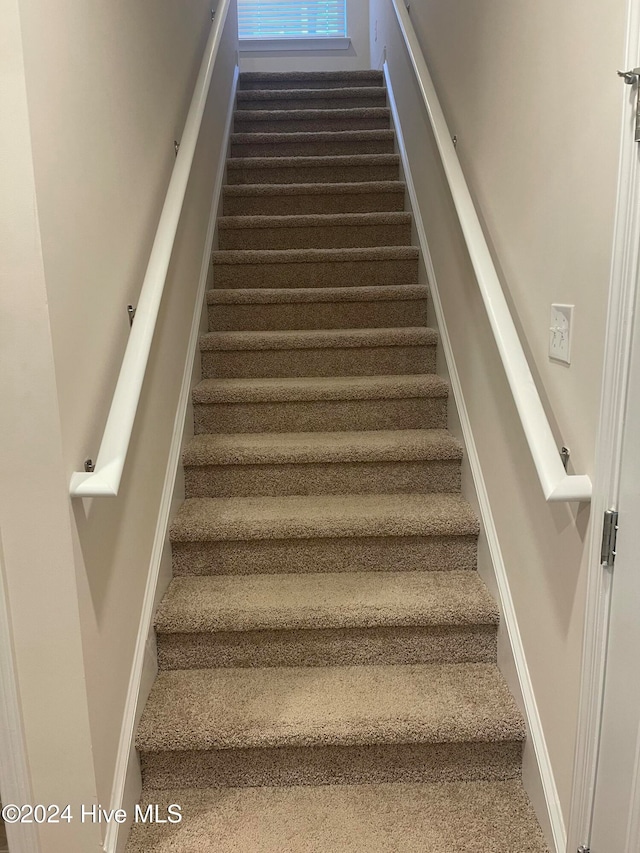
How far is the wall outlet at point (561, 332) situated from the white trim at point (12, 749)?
1236 millimetres

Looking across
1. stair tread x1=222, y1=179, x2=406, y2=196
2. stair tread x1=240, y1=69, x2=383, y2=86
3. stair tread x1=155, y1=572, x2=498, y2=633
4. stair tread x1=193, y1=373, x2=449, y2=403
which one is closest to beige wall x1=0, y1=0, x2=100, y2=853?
stair tread x1=155, y1=572, x2=498, y2=633

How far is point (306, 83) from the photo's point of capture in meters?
3.98

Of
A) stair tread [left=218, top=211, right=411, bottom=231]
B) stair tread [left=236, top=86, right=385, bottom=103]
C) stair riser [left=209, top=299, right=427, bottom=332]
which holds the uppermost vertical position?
stair tread [left=236, top=86, right=385, bottom=103]

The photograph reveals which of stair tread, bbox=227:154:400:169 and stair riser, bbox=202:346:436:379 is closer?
stair riser, bbox=202:346:436:379

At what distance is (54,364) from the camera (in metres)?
1.11

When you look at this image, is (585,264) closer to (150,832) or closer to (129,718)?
(129,718)

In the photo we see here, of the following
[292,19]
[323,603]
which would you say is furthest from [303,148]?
[323,603]

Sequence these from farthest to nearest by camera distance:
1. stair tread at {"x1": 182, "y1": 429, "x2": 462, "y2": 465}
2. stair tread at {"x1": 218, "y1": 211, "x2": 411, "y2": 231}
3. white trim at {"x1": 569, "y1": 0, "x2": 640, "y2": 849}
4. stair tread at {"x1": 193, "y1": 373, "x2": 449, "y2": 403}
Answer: stair tread at {"x1": 218, "y1": 211, "x2": 411, "y2": 231}, stair tread at {"x1": 193, "y1": 373, "x2": 449, "y2": 403}, stair tread at {"x1": 182, "y1": 429, "x2": 462, "y2": 465}, white trim at {"x1": 569, "y1": 0, "x2": 640, "y2": 849}

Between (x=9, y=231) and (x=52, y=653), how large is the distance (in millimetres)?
825

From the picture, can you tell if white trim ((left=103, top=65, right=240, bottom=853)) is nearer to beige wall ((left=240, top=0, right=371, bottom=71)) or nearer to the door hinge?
the door hinge

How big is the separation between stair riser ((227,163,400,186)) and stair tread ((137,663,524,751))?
2585 millimetres

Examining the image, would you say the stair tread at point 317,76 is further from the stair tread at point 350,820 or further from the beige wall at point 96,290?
the stair tread at point 350,820

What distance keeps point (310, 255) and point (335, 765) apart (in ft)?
6.86

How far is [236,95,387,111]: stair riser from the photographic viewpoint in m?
3.77
